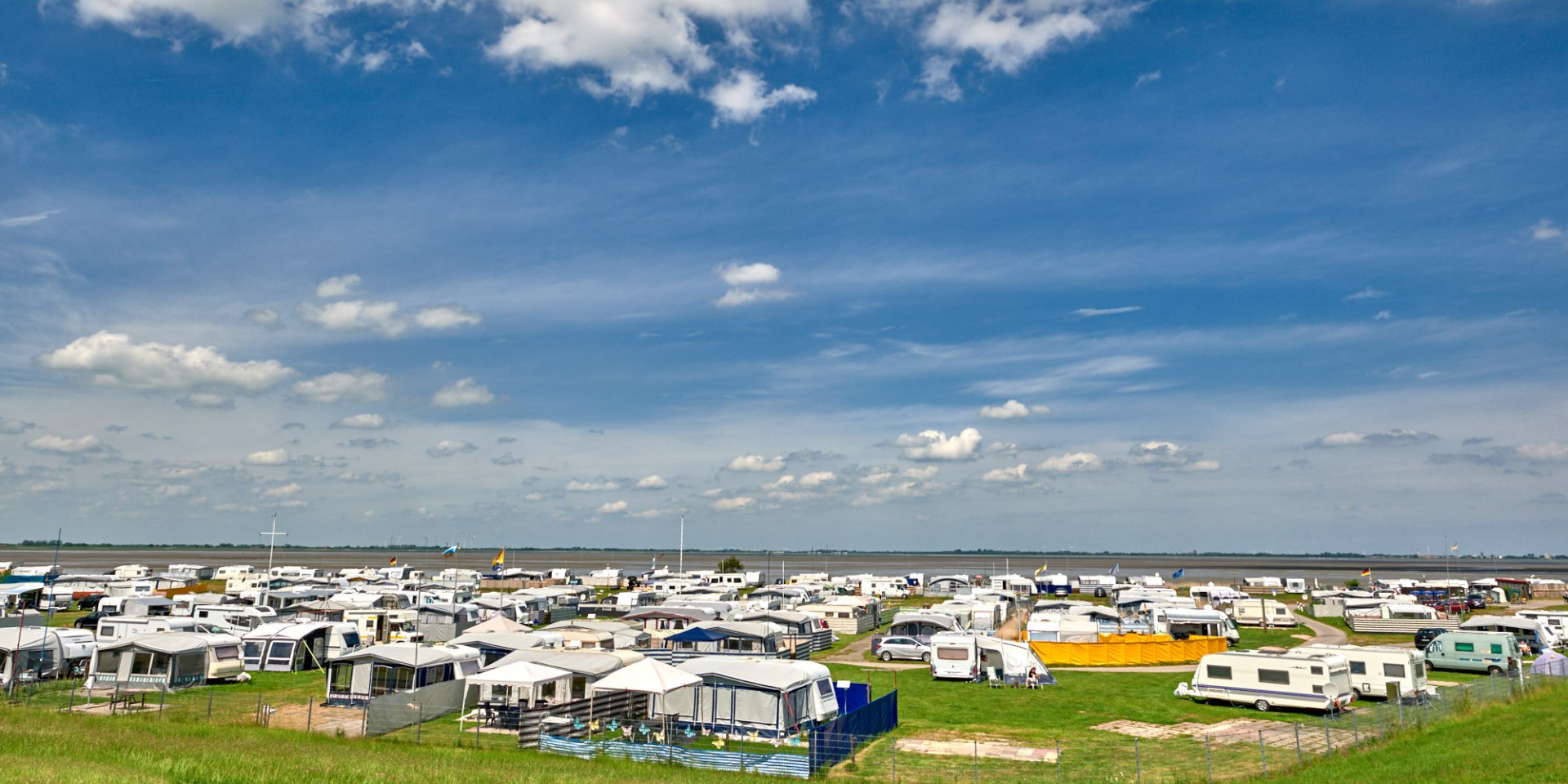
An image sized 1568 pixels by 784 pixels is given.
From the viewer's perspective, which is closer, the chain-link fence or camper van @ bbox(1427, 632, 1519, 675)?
the chain-link fence

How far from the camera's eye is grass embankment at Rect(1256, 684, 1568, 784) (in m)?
20.6

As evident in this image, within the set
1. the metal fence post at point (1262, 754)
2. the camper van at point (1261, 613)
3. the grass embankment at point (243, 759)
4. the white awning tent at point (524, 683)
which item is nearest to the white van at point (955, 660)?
the metal fence post at point (1262, 754)

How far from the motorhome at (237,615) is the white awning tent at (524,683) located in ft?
Result: 99.8

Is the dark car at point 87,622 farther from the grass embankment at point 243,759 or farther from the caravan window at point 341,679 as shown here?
the grass embankment at point 243,759

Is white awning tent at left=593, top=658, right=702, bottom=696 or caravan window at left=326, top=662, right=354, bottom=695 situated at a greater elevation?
white awning tent at left=593, top=658, right=702, bottom=696

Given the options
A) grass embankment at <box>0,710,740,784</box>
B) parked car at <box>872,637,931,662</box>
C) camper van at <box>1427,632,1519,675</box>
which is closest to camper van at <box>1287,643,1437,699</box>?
camper van at <box>1427,632,1519,675</box>

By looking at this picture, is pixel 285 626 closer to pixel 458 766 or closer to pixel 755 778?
pixel 458 766

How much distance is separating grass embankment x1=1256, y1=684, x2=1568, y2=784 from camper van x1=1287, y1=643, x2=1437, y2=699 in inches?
261

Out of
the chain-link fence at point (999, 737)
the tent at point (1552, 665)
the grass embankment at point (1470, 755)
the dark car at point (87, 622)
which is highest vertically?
the tent at point (1552, 665)

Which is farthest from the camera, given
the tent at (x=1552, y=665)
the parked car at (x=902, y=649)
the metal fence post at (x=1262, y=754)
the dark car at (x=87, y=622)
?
the dark car at (x=87, y=622)

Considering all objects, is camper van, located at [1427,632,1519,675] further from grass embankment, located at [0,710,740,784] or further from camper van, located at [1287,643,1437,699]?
grass embankment, located at [0,710,740,784]

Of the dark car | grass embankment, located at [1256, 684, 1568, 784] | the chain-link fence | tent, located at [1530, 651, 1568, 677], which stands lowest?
the chain-link fence

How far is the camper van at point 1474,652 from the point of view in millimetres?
43875

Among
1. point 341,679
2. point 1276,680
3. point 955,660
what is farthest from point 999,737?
point 341,679
